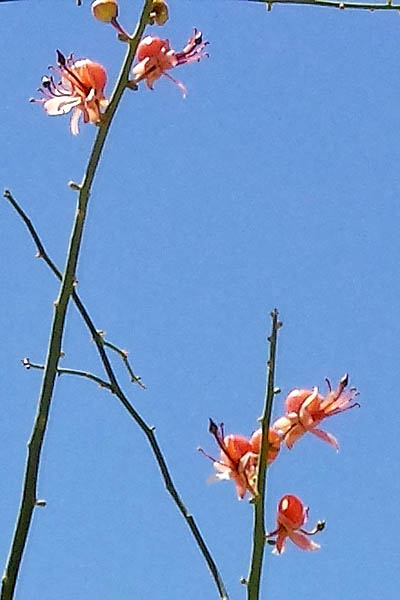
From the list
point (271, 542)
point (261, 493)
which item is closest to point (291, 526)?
point (271, 542)

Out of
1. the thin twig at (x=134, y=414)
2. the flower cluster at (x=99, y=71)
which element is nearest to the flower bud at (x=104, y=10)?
the flower cluster at (x=99, y=71)

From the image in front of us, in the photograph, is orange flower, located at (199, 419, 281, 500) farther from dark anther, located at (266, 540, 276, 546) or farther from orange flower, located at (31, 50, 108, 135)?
orange flower, located at (31, 50, 108, 135)

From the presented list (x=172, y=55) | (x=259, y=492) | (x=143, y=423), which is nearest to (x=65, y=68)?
(x=172, y=55)

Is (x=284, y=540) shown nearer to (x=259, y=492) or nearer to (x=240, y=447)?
(x=240, y=447)

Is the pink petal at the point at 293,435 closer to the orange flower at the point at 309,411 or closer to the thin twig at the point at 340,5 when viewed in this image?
the orange flower at the point at 309,411

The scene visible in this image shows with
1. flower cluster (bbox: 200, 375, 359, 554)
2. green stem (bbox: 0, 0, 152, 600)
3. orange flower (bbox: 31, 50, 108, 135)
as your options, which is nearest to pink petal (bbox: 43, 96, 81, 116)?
orange flower (bbox: 31, 50, 108, 135)

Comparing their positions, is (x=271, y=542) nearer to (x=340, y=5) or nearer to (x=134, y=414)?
(x=134, y=414)
